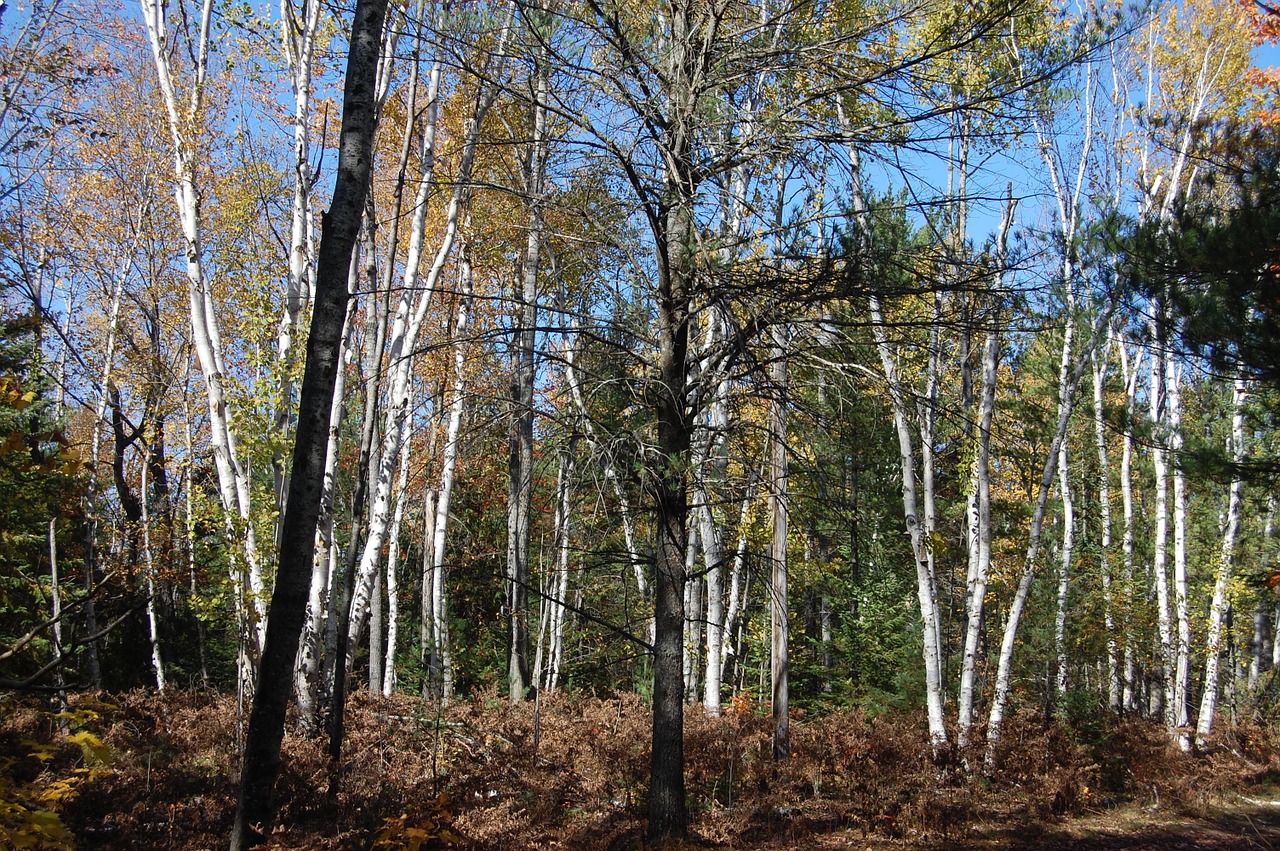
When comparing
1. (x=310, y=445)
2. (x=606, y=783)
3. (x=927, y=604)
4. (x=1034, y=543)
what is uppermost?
(x=310, y=445)

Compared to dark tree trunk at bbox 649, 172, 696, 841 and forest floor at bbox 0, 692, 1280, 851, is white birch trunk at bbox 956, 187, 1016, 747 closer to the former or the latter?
forest floor at bbox 0, 692, 1280, 851

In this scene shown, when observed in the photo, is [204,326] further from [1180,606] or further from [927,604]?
[1180,606]

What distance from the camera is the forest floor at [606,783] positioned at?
6.01 meters

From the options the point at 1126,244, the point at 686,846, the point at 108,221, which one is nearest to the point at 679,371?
the point at 686,846

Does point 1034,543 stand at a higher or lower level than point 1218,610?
higher

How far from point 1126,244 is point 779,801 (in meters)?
7.36

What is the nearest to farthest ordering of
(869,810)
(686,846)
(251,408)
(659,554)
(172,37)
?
(686,846) → (659,554) → (869,810) → (251,408) → (172,37)

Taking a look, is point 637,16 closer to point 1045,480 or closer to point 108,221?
point 1045,480

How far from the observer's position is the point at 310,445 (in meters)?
4.02

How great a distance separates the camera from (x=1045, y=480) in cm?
1063

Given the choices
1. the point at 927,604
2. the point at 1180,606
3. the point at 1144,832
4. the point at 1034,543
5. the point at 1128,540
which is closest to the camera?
the point at 1144,832

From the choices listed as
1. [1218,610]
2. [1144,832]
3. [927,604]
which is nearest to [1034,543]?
[927,604]

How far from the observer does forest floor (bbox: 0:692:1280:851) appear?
6008mm

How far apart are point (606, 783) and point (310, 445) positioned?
542 centimetres
